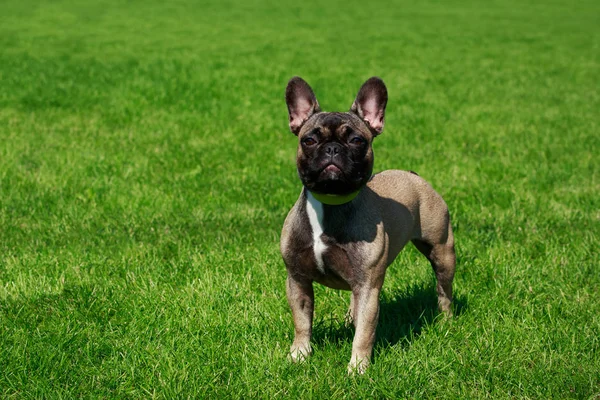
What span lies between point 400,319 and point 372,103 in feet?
5.59

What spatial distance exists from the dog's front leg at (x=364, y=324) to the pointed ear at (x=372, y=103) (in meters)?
1.05

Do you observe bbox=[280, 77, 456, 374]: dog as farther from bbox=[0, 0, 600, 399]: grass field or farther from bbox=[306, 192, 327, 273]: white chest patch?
bbox=[0, 0, 600, 399]: grass field

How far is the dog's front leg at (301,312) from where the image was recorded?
→ 172 inches

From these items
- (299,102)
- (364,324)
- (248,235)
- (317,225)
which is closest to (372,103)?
(299,102)

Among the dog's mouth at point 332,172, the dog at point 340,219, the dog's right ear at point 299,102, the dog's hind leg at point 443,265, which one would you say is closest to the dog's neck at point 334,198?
the dog at point 340,219

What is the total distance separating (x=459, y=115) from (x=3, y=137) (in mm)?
7943

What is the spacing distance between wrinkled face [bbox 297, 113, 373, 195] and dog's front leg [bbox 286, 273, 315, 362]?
70 centimetres

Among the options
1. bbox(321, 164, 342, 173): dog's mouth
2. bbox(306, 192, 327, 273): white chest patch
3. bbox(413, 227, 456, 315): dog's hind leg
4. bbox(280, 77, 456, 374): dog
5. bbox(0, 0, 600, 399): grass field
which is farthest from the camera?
bbox(413, 227, 456, 315): dog's hind leg

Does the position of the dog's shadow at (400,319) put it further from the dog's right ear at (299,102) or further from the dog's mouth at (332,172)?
the dog's right ear at (299,102)

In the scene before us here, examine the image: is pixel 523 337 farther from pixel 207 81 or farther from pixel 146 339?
pixel 207 81

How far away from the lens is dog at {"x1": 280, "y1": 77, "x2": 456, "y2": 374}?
13.1 ft

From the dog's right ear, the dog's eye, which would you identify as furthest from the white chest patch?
the dog's right ear

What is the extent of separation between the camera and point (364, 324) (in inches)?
165

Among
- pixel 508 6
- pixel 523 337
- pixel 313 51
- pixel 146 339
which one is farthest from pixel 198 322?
pixel 508 6
